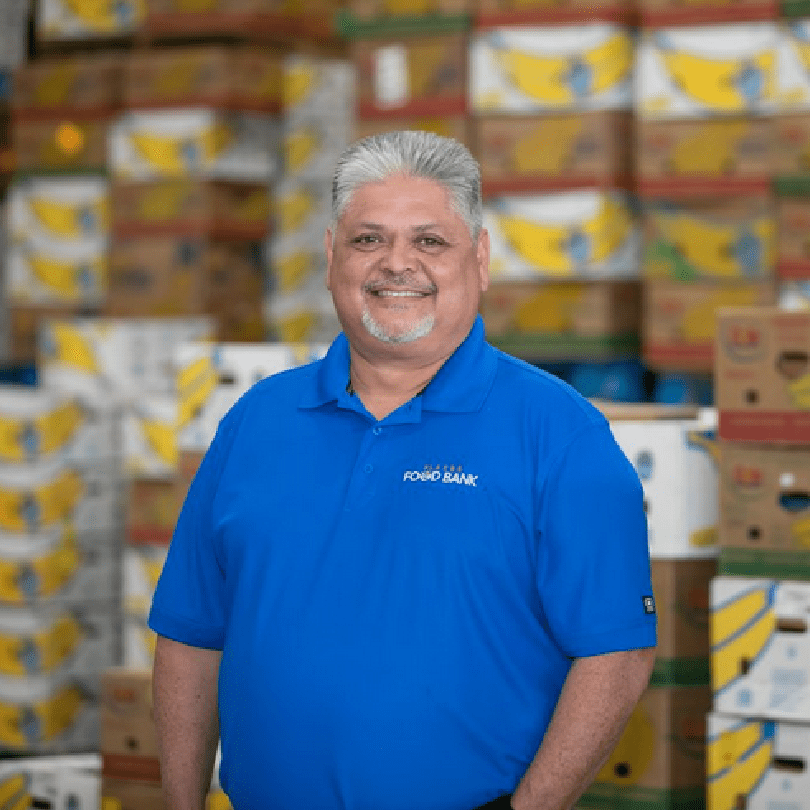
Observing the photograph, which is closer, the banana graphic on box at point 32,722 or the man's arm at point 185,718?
the man's arm at point 185,718

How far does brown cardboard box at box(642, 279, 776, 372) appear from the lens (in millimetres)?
5488

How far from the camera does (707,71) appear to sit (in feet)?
18.0

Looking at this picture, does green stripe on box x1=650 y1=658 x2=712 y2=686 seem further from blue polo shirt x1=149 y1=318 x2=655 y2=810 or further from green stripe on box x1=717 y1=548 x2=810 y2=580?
blue polo shirt x1=149 y1=318 x2=655 y2=810

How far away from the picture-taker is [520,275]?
19.0 feet

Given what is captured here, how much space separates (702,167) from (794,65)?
44 cm

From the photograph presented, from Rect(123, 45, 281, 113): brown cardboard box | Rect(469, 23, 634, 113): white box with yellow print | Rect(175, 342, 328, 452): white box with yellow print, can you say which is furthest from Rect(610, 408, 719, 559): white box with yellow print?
Rect(123, 45, 281, 113): brown cardboard box

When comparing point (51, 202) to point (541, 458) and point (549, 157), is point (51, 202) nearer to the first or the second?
point (549, 157)

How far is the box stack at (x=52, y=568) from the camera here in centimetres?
577

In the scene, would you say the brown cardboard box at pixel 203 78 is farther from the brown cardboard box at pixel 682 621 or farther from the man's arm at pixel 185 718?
the man's arm at pixel 185 718

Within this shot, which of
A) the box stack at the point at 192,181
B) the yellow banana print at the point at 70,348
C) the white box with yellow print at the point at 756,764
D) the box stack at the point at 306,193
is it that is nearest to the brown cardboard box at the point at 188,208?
the box stack at the point at 192,181

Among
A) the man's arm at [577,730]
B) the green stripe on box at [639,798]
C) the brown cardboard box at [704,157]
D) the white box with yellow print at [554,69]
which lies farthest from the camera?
the white box with yellow print at [554,69]

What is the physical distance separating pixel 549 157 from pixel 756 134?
2.34 ft

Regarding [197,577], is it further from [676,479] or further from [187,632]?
[676,479]

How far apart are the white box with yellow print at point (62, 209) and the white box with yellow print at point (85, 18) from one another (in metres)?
0.62
